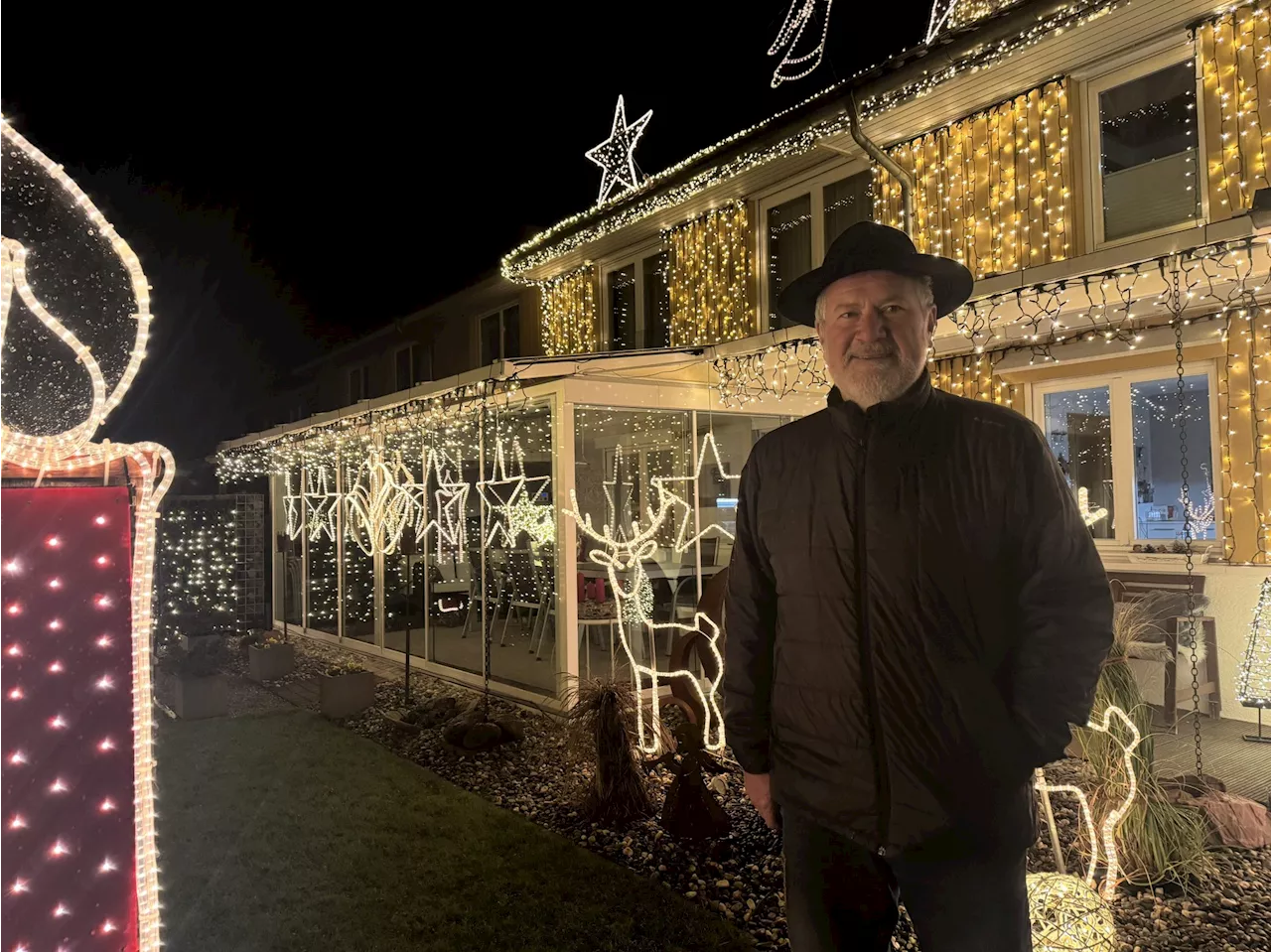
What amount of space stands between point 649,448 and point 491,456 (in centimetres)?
149

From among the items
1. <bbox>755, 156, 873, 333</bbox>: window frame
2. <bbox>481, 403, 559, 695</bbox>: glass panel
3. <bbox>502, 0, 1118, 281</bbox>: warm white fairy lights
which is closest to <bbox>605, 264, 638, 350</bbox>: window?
<bbox>502, 0, 1118, 281</bbox>: warm white fairy lights

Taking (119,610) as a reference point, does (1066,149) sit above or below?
above

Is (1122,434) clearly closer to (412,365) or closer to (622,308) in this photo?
(622,308)

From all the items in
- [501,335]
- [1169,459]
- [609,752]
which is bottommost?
[609,752]

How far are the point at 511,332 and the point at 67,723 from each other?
12.1m

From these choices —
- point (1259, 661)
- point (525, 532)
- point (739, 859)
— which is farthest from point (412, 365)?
point (1259, 661)

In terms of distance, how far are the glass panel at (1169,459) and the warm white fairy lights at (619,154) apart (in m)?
6.61

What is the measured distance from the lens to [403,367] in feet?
54.9

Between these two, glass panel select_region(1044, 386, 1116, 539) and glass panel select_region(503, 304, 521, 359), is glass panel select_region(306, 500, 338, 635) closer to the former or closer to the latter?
glass panel select_region(503, 304, 521, 359)

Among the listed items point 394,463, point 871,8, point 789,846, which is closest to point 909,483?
point 789,846

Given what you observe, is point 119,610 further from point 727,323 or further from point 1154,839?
point 727,323

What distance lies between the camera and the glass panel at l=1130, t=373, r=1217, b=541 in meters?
6.25

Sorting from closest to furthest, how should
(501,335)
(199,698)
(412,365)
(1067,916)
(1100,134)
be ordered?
(1067,916)
(1100,134)
(199,698)
(501,335)
(412,365)

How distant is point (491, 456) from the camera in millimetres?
7449
